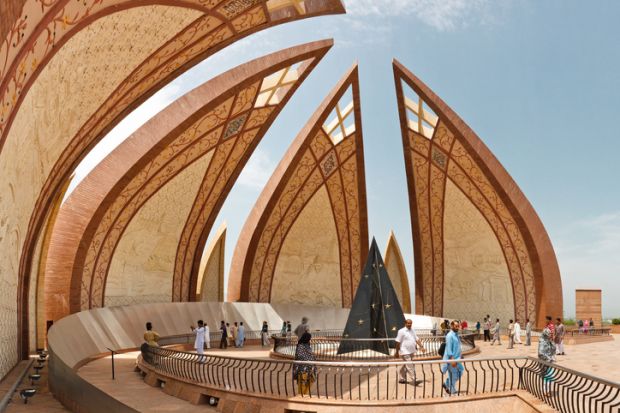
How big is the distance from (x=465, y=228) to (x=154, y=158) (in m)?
9.16

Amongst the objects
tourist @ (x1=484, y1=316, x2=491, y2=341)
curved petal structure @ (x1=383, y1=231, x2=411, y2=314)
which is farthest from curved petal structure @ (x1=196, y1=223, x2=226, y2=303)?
tourist @ (x1=484, y1=316, x2=491, y2=341)

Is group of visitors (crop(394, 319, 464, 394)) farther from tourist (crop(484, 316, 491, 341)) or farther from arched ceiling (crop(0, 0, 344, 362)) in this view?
tourist (crop(484, 316, 491, 341))

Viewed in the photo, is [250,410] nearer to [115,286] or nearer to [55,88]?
[55,88]

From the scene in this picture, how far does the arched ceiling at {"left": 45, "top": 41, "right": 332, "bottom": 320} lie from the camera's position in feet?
32.7

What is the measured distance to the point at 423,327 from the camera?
15695 mm

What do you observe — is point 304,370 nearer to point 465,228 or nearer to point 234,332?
point 234,332

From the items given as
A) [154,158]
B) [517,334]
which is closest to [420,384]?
[517,334]

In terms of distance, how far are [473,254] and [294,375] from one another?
429 inches

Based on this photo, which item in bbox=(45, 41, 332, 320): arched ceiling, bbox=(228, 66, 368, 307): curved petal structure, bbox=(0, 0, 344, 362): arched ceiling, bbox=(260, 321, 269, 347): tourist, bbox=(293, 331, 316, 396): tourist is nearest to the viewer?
bbox=(0, 0, 344, 362): arched ceiling

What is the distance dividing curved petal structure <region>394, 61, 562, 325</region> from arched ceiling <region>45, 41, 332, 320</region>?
327 centimetres

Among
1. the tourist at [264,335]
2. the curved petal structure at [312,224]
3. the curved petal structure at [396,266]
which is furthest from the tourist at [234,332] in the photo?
the curved petal structure at [396,266]

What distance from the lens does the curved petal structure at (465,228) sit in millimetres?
13234

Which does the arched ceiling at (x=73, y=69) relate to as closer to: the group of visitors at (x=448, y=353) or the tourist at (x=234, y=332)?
the group of visitors at (x=448, y=353)

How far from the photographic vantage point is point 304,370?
5738mm
